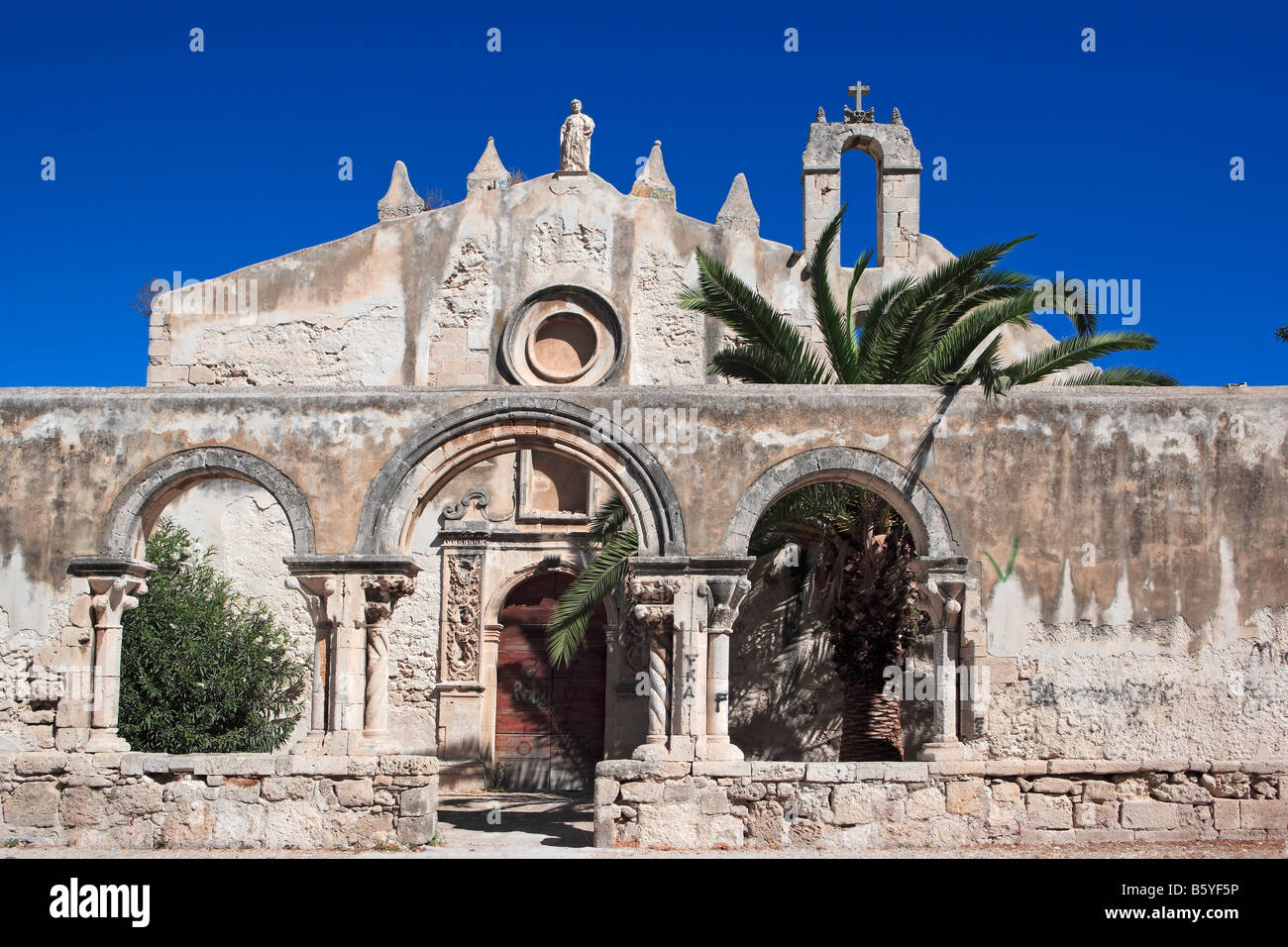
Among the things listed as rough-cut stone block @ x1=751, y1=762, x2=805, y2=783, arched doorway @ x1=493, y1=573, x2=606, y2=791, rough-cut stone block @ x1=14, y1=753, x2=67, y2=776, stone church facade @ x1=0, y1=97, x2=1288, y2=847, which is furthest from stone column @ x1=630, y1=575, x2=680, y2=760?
arched doorway @ x1=493, y1=573, x2=606, y2=791

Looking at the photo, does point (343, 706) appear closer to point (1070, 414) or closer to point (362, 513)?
point (362, 513)

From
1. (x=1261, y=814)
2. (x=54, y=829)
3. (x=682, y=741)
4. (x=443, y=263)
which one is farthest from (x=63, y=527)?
(x=1261, y=814)

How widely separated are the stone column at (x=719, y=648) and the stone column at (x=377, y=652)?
2457 mm

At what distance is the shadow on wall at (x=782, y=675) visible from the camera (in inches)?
609

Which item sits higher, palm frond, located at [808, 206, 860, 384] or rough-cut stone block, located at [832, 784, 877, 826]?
palm frond, located at [808, 206, 860, 384]

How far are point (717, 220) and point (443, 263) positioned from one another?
392 cm

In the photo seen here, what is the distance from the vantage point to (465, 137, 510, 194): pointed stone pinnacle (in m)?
19.0

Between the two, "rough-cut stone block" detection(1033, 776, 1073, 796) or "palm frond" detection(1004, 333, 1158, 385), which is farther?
"palm frond" detection(1004, 333, 1158, 385)

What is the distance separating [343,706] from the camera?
1045cm

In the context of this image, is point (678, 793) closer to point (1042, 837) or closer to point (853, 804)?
point (853, 804)

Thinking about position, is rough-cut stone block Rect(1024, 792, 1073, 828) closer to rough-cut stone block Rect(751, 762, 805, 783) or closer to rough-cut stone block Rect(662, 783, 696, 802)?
rough-cut stone block Rect(751, 762, 805, 783)

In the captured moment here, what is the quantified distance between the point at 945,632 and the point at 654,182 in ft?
33.8

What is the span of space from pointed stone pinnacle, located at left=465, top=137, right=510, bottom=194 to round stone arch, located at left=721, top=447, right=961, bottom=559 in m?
9.77

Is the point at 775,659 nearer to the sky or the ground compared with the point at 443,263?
nearer to the ground
